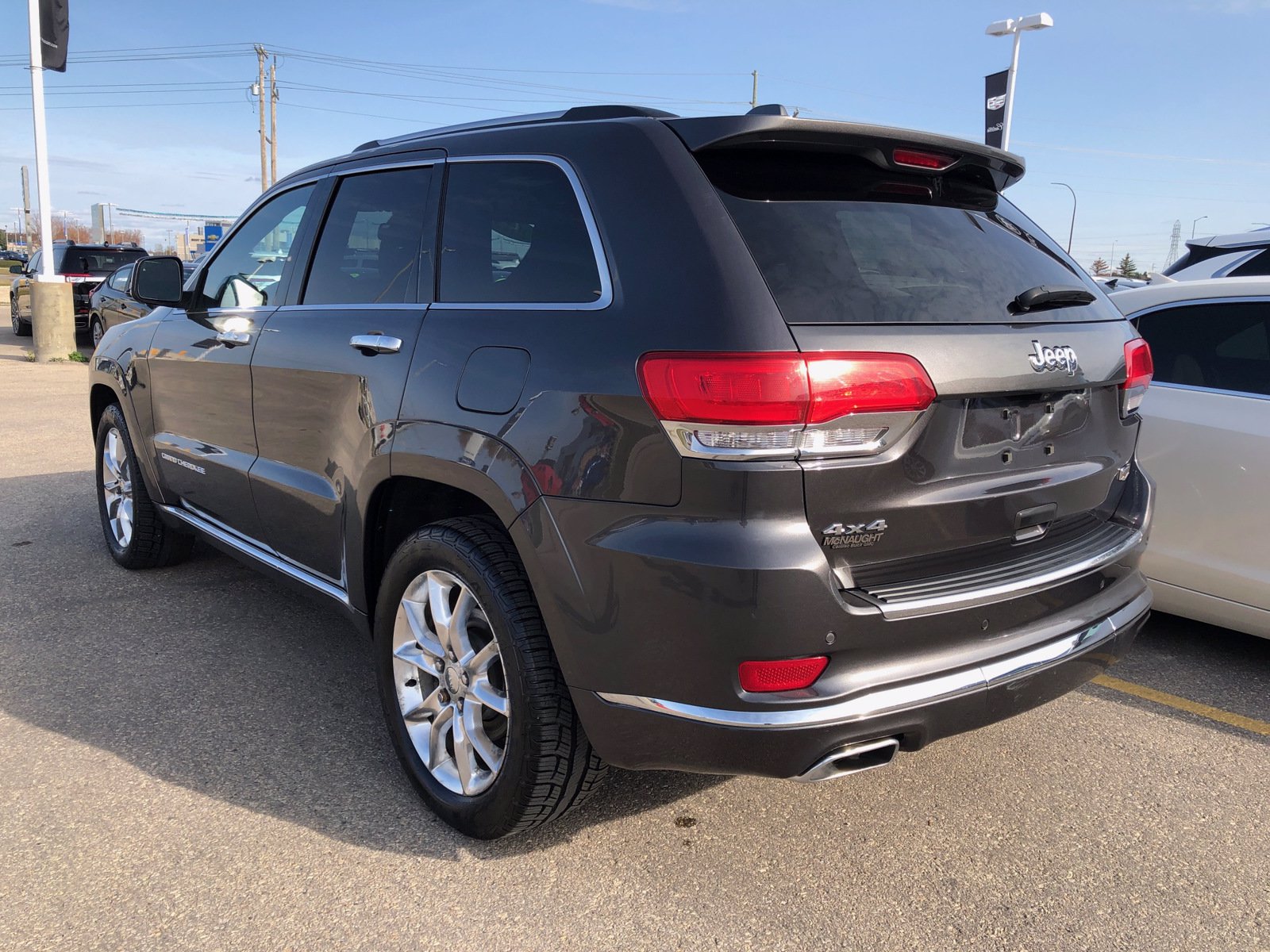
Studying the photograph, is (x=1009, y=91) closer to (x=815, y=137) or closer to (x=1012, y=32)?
(x=1012, y=32)

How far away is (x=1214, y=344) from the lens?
3998mm

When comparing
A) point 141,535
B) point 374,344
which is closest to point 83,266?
point 141,535

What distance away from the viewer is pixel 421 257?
2996 millimetres

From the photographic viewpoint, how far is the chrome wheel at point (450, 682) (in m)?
2.67

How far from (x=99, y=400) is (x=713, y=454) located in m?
4.46

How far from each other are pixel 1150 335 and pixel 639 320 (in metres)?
2.92

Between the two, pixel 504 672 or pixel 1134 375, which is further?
pixel 1134 375

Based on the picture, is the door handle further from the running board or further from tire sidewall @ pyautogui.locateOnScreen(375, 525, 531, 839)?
the running board

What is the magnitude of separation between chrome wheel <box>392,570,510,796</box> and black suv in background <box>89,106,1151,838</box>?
0.03 ft

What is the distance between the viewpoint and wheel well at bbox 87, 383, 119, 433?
5191 mm

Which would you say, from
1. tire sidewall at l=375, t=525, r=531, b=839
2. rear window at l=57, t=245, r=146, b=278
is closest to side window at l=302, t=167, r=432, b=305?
tire sidewall at l=375, t=525, r=531, b=839

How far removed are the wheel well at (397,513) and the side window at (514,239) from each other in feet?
1.82

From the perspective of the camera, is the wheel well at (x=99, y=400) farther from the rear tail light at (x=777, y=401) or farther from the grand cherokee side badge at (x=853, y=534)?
the grand cherokee side badge at (x=853, y=534)

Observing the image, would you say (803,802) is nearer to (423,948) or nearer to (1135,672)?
(423,948)
